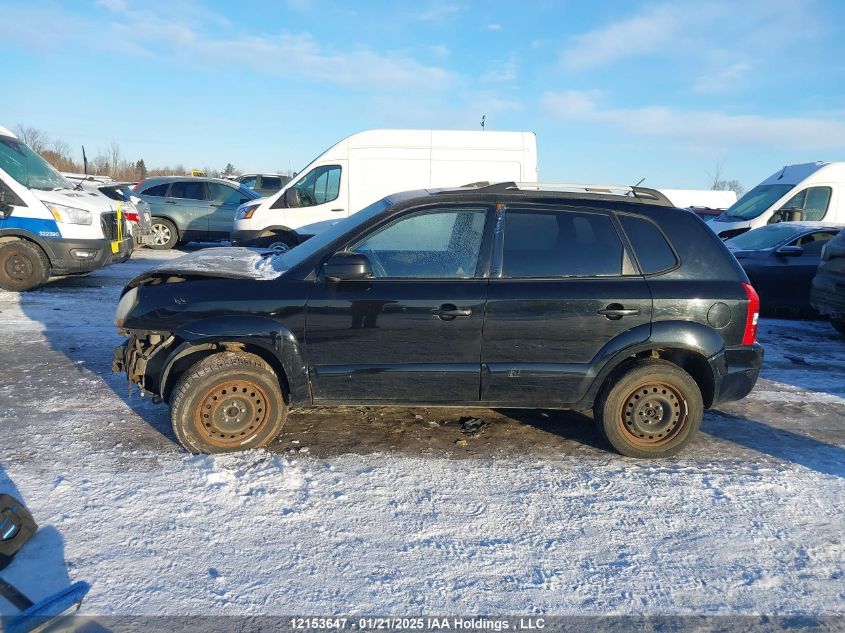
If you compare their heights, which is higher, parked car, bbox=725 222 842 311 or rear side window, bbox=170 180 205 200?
rear side window, bbox=170 180 205 200

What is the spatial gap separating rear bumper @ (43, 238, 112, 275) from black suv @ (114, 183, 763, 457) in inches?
227

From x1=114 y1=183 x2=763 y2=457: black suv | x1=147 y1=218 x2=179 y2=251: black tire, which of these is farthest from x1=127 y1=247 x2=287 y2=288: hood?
x1=147 y1=218 x2=179 y2=251: black tire

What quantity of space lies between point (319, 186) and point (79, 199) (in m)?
3.69

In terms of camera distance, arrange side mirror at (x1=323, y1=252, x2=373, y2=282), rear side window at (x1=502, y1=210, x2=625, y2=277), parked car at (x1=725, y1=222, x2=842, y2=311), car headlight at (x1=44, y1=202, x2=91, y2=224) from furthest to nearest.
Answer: parked car at (x1=725, y1=222, x2=842, y2=311) < car headlight at (x1=44, y1=202, x2=91, y2=224) < rear side window at (x1=502, y1=210, x2=625, y2=277) < side mirror at (x1=323, y1=252, x2=373, y2=282)

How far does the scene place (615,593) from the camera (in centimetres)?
292

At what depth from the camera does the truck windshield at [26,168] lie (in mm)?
9047

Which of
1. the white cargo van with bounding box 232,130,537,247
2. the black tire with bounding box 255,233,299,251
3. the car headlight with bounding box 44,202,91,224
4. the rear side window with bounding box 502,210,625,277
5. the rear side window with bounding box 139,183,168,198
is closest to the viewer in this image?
the rear side window with bounding box 502,210,625,277

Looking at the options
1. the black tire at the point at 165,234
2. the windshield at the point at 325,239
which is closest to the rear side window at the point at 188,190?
the black tire at the point at 165,234

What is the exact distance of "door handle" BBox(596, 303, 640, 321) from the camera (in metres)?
4.17

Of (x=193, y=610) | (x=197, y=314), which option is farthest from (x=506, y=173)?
(x=193, y=610)

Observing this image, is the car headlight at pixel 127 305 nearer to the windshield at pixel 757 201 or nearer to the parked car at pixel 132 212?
the parked car at pixel 132 212

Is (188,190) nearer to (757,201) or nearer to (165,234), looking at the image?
(165,234)

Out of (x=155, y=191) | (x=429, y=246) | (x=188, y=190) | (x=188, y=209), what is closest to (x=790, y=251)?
(x=429, y=246)

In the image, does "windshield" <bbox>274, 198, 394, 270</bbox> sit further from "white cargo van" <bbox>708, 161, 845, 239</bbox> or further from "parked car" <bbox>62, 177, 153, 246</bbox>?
"white cargo van" <bbox>708, 161, 845, 239</bbox>
